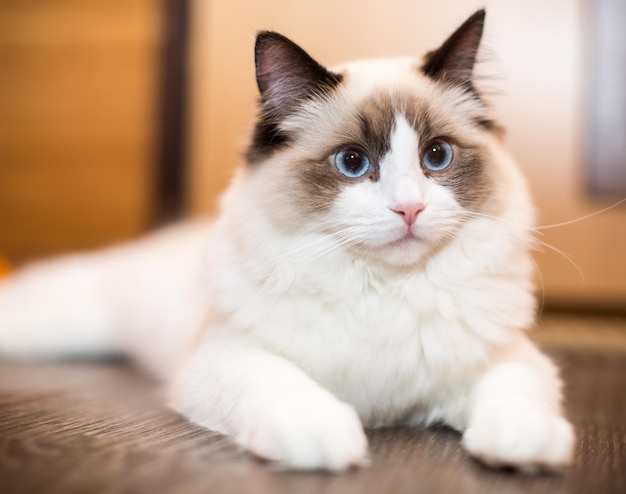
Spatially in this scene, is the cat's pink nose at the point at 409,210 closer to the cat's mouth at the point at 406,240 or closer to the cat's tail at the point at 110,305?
the cat's mouth at the point at 406,240

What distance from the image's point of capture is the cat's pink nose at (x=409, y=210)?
4.47ft

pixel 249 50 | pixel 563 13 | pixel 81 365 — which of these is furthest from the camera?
pixel 563 13

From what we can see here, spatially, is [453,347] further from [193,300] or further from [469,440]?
[193,300]

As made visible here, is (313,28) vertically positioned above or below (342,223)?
above

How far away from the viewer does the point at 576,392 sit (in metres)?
2.09

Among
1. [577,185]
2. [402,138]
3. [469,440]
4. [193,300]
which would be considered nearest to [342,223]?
[402,138]

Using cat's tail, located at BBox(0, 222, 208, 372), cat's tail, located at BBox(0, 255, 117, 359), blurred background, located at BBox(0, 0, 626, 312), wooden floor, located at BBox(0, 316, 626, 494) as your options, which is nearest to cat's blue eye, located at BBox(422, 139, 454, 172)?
wooden floor, located at BBox(0, 316, 626, 494)

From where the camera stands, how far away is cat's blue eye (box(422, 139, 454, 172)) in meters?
1.52

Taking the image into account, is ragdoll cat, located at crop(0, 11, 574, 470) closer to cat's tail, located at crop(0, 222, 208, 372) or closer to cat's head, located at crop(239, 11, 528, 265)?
cat's head, located at crop(239, 11, 528, 265)

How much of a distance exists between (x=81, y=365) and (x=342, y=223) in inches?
55.3

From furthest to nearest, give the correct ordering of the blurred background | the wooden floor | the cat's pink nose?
the blurred background < the cat's pink nose < the wooden floor

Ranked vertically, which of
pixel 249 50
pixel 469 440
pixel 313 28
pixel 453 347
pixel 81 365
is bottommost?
pixel 81 365

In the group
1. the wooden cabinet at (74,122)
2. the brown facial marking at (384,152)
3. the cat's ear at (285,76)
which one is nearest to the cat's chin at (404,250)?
the brown facial marking at (384,152)

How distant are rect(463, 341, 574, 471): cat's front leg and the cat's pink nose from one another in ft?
1.30
